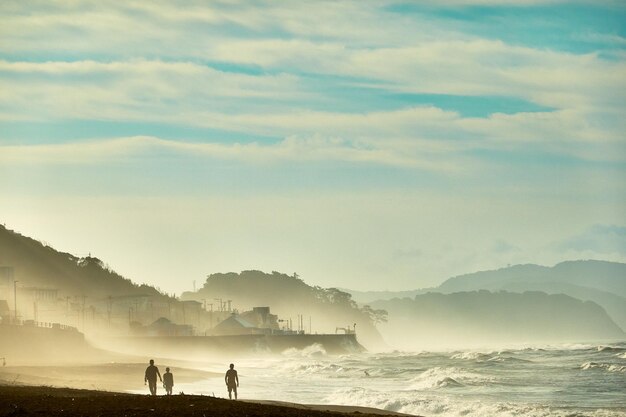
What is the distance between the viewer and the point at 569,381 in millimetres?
73938

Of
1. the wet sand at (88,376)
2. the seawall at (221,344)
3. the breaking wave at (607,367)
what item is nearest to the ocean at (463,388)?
the breaking wave at (607,367)

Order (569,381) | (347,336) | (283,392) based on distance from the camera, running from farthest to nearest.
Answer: (347,336) < (569,381) < (283,392)

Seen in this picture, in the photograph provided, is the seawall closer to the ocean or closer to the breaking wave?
the ocean

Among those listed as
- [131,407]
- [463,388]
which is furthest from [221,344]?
[131,407]

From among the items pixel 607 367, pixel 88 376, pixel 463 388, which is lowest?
pixel 463 388

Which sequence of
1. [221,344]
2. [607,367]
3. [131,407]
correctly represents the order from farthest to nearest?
[221,344] < [607,367] < [131,407]

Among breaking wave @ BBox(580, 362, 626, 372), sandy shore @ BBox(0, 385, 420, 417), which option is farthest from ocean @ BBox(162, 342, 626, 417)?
sandy shore @ BBox(0, 385, 420, 417)

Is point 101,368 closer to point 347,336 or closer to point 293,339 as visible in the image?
point 293,339

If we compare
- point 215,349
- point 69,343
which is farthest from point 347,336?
point 69,343

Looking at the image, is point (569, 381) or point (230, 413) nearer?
point (230, 413)

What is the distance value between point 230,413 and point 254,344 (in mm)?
140539

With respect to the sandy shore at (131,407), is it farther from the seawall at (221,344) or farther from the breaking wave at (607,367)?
the seawall at (221,344)

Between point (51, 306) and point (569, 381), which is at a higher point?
point (51, 306)

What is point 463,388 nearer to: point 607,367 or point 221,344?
point 607,367
